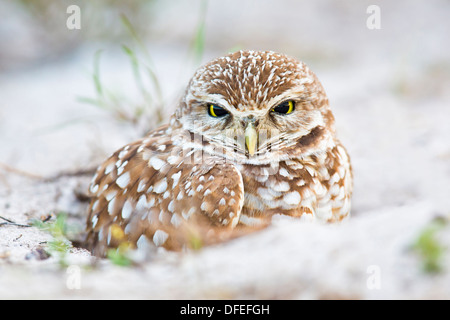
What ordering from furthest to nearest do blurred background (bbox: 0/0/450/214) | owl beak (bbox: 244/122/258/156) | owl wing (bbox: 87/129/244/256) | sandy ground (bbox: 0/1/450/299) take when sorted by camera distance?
blurred background (bbox: 0/0/450/214) < owl beak (bbox: 244/122/258/156) < owl wing (bbox: 87/129/244/256) < sandy ground (bbox: 0/1/450/299)

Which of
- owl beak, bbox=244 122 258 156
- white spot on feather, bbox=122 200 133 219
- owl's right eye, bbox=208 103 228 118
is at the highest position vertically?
owl's right eye, bbox=208 103 228 118

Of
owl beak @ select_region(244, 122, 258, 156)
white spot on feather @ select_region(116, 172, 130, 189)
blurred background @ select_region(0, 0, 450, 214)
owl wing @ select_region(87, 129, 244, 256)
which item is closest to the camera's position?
owl wing @ select_region(87, 129, 244, 256)

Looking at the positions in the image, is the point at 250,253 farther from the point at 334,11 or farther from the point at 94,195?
the point at 334,11

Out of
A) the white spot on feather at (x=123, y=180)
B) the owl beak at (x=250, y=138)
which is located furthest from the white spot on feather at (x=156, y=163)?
the owl beak at (x=250, y=138)

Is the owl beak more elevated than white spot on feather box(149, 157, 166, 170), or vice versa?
the owl beak

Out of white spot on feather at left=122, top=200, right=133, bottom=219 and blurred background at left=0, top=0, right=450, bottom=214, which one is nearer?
white spot on feather at left=122, top=200, right=133, bottom=219

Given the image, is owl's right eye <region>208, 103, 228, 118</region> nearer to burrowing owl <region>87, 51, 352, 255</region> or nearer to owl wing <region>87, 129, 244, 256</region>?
burrowing owl <region>87, 51, 352, 255</region>

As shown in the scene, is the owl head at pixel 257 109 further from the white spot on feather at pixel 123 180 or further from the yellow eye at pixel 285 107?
the white spot on feather at pixel 123 180

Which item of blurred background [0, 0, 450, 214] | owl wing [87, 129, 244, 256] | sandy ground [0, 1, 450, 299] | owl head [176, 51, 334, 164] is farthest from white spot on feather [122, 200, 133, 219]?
blurred background [0, 0, 450, 214]
